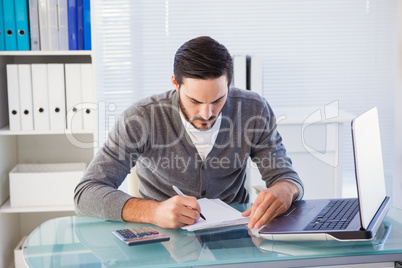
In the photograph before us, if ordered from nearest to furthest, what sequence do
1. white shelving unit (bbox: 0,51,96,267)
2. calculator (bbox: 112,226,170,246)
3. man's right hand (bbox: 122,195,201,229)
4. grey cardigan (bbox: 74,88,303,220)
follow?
calculator (bbox: 112,226,170,246), man's right hand (bbox: 122,195,201,229), grey cardigan (bbox: 74,88,303,220), white shelving unit (bbox: 0,51,96,267)

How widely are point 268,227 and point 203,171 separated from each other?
563 millimetres

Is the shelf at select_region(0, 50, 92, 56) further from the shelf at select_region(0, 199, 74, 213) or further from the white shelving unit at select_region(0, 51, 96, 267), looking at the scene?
the shelf at select_region(0, 199, 74, 213)

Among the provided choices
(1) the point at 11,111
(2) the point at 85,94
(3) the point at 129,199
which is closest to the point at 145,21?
(2) the point at 85,94

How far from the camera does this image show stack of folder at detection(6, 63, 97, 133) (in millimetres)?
2750

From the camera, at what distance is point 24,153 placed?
3121 millimetres

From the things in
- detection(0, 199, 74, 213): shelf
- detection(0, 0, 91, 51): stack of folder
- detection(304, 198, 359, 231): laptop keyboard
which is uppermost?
detection(0, 0, 91, 51): stack of folder

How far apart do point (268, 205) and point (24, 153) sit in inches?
76.1

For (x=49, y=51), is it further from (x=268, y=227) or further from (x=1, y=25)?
(x=268, y=227)

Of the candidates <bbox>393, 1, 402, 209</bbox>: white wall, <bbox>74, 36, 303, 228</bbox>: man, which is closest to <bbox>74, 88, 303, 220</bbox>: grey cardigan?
<bbox>74, 36, 303, 228</bbox>: man

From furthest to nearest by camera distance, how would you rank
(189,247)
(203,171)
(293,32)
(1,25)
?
(293,32)
(1,25)
(203,171)
(189,247)

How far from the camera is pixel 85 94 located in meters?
2.78

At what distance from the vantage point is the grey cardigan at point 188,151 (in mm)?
1950

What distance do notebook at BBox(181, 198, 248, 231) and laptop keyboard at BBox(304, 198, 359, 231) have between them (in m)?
0.21

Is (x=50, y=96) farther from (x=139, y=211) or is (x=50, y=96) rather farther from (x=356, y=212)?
(x=356, y=212)
